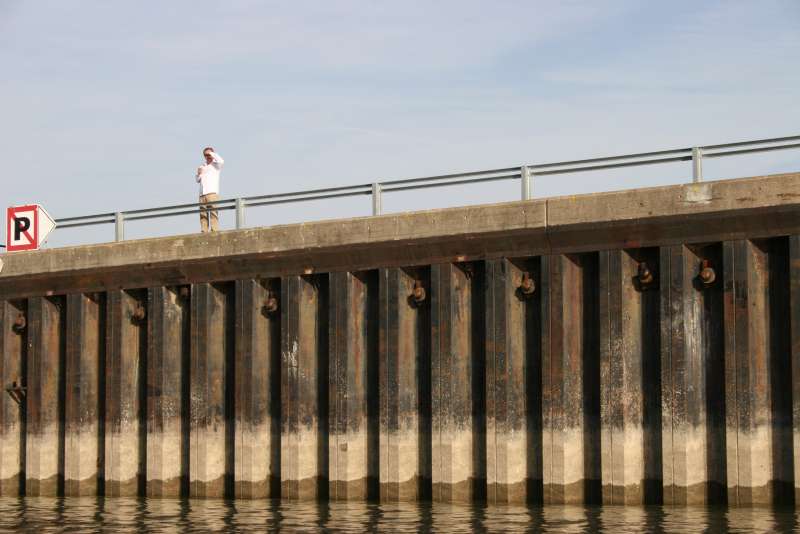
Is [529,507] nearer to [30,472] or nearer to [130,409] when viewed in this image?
[130,409]

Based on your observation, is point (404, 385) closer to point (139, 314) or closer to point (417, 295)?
point (417, 295)


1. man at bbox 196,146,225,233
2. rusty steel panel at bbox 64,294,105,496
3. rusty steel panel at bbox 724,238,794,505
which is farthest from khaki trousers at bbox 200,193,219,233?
rusty steel panel at bbox 724,238,794,505

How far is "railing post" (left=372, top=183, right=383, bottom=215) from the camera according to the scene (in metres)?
28.2

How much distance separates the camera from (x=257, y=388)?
2920 centimetres

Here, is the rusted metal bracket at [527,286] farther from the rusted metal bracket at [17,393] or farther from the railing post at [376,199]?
the rusted metal bracket at [17,393]

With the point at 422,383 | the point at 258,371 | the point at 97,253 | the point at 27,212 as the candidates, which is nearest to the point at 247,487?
the point at 258,371

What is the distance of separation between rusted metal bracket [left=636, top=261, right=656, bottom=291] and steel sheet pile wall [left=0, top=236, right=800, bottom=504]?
0.03 meters

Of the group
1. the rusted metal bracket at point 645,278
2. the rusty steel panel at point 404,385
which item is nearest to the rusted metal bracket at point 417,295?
the rusty steel panel at point 404,385

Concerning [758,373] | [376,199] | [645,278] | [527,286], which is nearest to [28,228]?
[376,199]

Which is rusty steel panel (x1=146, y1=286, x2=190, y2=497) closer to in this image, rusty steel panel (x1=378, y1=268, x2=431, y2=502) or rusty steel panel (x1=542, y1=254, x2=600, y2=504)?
rusty steel panel (x1=378, y1=268, x2=431, y2=502)

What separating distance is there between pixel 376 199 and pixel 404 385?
3.73 meters

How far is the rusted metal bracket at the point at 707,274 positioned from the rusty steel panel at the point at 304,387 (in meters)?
7.79

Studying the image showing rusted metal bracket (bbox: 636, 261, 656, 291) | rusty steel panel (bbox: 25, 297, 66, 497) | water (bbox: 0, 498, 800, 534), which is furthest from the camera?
rusty steel panel (bbox: 25, 297, 66, 497)

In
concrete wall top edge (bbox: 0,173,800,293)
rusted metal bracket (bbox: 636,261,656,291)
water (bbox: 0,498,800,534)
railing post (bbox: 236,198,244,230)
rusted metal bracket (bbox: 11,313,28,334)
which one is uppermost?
railing post (bbox: 236,198,244,230)
